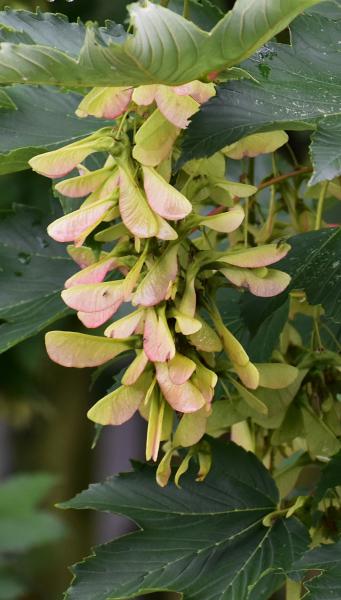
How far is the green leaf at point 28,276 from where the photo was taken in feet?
2.96

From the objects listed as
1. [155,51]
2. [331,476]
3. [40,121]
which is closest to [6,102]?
[40,121]

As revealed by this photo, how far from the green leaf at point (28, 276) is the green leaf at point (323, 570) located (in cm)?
30

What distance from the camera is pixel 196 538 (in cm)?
84

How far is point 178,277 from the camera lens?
69cm

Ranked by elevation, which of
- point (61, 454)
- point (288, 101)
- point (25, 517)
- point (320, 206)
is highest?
point (288, 101)

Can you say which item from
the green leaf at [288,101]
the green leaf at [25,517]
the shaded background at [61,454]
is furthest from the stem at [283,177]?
the shaded background at [61,454]

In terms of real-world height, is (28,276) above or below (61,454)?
above

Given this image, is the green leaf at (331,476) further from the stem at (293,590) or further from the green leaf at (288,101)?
the green leaf at (288,101)

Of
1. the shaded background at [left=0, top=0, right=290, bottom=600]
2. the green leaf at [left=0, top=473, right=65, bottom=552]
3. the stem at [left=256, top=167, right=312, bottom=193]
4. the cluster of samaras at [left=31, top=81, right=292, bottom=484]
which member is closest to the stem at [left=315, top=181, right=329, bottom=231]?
the stem at [left=256, top=167, right=312, bottom=193]

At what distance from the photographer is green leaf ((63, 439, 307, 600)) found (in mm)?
800

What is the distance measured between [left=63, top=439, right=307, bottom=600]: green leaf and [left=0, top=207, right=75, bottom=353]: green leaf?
16cm

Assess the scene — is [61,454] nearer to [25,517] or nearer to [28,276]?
[25,517]

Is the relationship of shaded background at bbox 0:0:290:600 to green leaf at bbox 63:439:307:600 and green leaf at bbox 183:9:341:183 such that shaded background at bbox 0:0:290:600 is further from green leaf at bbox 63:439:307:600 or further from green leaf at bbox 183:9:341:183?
green leaf at bbox 183:9:341:183

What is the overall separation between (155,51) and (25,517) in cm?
229
